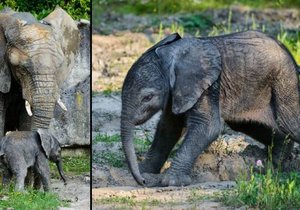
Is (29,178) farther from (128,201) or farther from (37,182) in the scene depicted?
(128,201)

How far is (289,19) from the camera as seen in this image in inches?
514

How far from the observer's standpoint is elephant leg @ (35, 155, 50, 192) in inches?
260

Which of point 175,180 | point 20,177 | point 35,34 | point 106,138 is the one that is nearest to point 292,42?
point 106,138

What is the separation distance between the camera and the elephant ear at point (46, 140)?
6594mm

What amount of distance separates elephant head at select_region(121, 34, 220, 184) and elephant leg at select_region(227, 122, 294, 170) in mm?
542

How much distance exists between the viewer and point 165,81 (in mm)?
6852

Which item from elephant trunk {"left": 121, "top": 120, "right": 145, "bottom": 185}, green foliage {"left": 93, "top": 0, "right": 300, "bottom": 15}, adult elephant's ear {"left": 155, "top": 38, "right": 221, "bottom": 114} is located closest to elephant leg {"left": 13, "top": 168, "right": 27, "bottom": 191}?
elephant trunk {"left": 121, "top": 120, "right": 145, "bottom": 185}

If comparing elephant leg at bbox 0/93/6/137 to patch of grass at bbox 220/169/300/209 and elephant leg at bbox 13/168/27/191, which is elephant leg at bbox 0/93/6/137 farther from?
patch of grass at bbox 220/169/300/209

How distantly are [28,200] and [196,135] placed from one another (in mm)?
1270

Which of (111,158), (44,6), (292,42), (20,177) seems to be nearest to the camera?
(20,177)

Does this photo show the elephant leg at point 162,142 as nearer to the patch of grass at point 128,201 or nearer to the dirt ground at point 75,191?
the dirt ground at point 75,191

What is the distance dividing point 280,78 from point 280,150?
0.57 meters

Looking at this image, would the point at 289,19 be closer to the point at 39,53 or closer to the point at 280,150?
the point at 280,150

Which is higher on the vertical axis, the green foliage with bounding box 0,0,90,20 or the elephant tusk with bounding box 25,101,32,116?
the green foliage with bounding box 0,0,90,20
